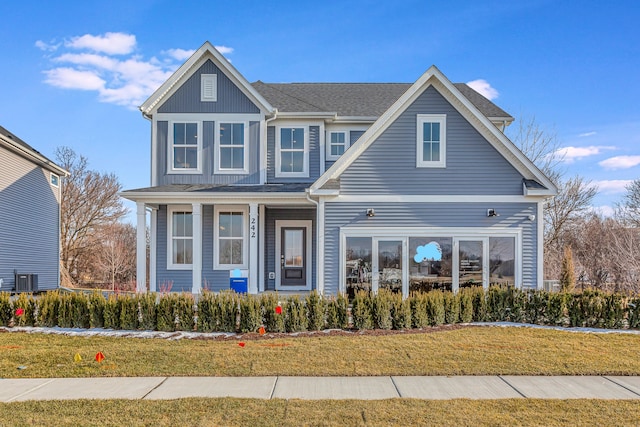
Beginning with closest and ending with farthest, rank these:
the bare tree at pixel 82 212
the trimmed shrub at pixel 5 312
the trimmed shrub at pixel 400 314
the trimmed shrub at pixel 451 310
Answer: the trimmed shrub at pixel 400 314, the trimmed shrub at pixel 5 312, the trimmed shrub at pixel 451 310, the bare tree at pixel 82 212

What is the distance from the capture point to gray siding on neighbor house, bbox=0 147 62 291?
744 inches

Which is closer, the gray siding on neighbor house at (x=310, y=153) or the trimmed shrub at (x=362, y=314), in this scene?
the trimmed shrub at (x=362, y=314)

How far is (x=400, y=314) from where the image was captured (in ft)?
34.4

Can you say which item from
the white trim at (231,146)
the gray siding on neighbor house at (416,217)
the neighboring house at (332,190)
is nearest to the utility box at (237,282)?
the neighboring house at (332,190)

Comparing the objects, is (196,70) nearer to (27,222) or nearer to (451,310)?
(27,222)

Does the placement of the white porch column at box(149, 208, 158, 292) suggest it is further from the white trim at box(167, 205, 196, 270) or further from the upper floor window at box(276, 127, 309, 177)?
the upper floor window at box(276, 127, 309, 177)

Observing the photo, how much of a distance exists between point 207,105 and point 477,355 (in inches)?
492

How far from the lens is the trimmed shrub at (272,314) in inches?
401

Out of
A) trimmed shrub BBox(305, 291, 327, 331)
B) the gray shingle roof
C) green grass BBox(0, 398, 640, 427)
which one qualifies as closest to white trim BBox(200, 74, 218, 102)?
the gray shingle roof

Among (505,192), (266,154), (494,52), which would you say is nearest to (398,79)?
(494,52)

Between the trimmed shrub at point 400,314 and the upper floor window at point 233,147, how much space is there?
845cm

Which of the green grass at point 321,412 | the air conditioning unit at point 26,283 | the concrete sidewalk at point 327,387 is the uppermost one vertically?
the green grass at point 321,412

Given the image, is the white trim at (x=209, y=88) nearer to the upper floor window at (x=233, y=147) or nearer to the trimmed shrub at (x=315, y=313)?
the upper floor window at (x=233, y=147)

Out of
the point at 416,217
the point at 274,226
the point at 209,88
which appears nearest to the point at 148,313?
the point at 416,217
